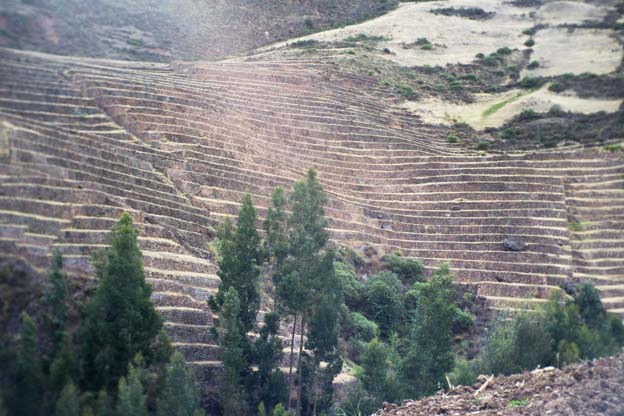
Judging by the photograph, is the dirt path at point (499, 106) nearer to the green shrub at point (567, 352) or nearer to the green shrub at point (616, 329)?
the green shrub at point (616, 329)

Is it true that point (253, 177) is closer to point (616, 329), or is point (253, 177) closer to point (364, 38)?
point (616, 329)

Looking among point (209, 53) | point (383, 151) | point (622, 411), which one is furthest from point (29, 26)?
point (209, 53)

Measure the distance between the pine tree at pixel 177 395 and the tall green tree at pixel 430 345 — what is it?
6.39m

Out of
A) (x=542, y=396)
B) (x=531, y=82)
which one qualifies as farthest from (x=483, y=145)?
(x=542, y=396)

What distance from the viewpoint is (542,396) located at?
13.9 m

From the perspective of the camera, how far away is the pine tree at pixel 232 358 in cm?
1633

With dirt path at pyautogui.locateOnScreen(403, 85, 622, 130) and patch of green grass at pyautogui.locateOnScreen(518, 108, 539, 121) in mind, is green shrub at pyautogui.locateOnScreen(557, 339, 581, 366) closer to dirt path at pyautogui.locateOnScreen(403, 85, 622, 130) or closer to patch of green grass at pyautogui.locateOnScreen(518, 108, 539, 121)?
dirt path at pyautogui.locateOnScreen(403, 85, 622, 130)

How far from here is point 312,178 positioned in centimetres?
1923

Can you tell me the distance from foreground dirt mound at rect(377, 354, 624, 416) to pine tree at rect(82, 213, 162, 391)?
182 inches

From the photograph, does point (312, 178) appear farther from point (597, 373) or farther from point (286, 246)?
point (597, 373)

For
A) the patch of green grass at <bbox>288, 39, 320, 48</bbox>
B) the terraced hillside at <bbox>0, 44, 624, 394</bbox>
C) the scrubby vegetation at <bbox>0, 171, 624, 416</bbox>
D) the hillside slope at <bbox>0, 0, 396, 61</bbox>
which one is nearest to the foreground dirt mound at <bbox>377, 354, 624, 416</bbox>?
the scrubby vegetation at <bbox>0, 171, 624, 416</bbox>

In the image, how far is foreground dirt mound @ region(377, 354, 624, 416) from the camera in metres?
12.9

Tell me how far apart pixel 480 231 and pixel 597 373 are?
14.7m

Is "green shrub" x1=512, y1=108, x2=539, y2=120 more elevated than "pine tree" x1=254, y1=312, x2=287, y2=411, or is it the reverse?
"green shrub" x1=512, y1=108, x2=539, y2=120
